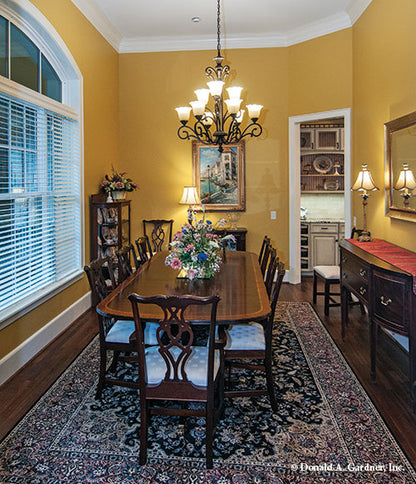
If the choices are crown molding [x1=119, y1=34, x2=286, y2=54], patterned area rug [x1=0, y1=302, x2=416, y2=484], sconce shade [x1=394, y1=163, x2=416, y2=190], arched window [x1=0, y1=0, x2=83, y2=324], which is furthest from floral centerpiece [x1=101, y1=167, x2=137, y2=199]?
sconce shade [x1=394, y1=163, x2=416, y2=190]

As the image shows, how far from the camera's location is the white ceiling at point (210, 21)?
493cm

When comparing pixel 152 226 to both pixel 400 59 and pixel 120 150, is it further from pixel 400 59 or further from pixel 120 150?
pixel 400 59

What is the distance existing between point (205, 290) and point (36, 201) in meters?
1.98

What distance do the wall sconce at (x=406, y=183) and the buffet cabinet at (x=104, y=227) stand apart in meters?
3.30

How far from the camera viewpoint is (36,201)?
3.79 meters

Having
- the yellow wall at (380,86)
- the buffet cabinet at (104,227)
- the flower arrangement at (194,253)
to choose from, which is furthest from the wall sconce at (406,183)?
the buffet cabinet at (104,227)

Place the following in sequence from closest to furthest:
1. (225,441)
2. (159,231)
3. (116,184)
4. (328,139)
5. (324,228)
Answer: (225,441) < (116,184) < (159,231) < (324,228) < (328,139)

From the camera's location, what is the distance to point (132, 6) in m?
4.99

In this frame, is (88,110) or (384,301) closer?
(384,301)

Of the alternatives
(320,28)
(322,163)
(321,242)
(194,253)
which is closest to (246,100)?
(320,28)

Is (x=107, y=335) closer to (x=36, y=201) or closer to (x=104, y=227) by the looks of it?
(x=36, y=201)

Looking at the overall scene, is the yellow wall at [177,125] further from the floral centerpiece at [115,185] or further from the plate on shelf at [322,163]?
the plate on shelf at [322,163]

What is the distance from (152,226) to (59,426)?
4.22m

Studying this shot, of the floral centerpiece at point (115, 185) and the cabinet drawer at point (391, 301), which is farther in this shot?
the floral centerpiece at point (115, 185)
